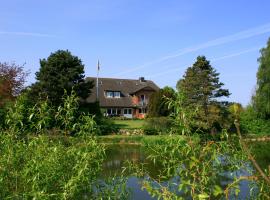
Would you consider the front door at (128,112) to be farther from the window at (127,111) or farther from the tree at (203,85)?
the tree at (203,85)

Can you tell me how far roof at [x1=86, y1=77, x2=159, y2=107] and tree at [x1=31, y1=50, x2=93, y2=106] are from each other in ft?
63.3

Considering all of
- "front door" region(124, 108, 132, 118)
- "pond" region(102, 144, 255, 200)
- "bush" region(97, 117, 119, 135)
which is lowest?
"pond" region(102, 144, 255, 200)

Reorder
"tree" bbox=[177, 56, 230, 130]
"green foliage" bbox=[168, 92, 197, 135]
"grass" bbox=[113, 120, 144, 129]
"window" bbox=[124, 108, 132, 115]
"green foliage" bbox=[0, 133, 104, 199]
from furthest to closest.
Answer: "window" bbox=[124, 108, 132, 115] < "grass" bbox=[113, 120, 144, 129] < "tree" bbox=[177, 56, 230, 130] < "green foliage" bbox=[0, 133, 104, 199] < "green foliage" bbox=[168, 92, 197, 135]

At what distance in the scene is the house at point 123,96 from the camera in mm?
63312

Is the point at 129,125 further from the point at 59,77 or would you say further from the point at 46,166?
the point at 46,166

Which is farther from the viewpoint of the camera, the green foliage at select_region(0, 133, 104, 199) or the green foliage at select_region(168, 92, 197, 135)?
the green foliage at select_region(0, 133, 104, 199)

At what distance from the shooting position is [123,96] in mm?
65750

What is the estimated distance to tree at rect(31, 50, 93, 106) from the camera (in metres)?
39.1

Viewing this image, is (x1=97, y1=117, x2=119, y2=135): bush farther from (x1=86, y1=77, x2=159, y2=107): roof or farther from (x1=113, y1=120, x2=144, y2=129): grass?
(x1=86, y1=77, x2=159, y2=107): roof

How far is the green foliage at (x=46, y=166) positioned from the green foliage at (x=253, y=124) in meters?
37.8

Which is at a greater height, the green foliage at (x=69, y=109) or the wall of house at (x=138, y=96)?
the wall of house at (x=138, y=96)

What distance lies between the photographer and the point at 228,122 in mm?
34719

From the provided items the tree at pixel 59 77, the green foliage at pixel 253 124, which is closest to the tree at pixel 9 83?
the tree at pixel 59 77

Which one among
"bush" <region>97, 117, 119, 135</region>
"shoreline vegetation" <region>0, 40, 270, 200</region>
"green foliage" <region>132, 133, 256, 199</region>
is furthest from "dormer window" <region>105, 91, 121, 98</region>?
"green foliage" <region>132, 133, 256, 199</region>
